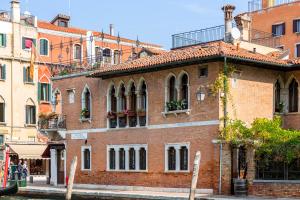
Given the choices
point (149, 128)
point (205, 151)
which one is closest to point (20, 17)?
point (149, 128)

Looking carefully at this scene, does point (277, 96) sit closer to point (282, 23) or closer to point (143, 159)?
point (143, 159)

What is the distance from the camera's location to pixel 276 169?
22156mm

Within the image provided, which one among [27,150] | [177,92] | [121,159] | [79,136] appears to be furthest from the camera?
[27,150]

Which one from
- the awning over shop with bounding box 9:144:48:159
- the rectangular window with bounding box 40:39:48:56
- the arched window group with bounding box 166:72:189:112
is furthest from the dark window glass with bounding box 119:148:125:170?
the rectangular window with bounding box 40:39:48:56

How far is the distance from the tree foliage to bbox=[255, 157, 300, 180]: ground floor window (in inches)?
6.6

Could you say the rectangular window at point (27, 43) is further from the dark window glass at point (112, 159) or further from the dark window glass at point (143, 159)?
the dark window glass at point (143, 159)

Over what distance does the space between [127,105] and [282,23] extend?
52.2ft

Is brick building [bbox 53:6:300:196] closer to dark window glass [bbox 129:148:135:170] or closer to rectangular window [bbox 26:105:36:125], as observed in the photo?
dark window glass [bbox 129:148:135:170]

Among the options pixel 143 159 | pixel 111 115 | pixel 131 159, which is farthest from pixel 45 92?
pixel 143 159

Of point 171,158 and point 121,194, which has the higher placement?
point 171,158

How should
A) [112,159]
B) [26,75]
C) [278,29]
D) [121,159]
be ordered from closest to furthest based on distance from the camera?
[121,159] → [112,159] → [278,29] → [26,75]

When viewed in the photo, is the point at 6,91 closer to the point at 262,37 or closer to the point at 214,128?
the point at 262,37

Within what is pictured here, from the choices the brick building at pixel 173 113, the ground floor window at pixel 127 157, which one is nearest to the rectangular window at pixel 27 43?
the brick building at pixel 173 113

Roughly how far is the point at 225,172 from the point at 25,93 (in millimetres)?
22869
